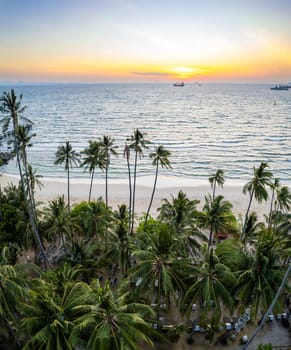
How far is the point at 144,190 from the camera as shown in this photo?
49.5 m

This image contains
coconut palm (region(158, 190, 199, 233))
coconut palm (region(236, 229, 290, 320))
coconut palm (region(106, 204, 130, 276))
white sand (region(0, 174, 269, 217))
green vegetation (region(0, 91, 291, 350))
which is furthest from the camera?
white sand (region(0, 174, 269, 217))

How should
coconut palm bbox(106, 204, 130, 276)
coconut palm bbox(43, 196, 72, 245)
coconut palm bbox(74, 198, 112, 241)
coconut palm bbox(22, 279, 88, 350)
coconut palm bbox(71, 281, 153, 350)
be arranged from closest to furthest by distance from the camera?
coconut palm bbox(71, 281, 153, 350)
coconut palm bbox(22, 279, 88, 350)
coconut palm bbox(106, 204, 130, 276)
coconut palm bbox(43, 196, 72, 245)
coconut palm bbox(74, 198, 112, 241)

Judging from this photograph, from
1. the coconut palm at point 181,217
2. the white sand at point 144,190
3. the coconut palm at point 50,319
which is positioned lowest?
the white sand at point 144,190

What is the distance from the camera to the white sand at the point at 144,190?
43781 mm

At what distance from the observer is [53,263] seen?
89.5 feet

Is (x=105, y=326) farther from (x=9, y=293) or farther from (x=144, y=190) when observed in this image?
(x=144, y=190)

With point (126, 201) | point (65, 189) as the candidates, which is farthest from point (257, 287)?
point (65, 189)

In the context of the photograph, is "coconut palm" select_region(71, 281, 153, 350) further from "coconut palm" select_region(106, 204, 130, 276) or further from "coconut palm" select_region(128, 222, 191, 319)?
"coconut palm" select_region(106, 204, 130, 276)

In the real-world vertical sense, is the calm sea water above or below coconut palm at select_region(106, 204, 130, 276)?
above

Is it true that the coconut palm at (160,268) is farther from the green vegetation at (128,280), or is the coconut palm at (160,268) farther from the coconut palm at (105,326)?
the coconut palm at (105,326)

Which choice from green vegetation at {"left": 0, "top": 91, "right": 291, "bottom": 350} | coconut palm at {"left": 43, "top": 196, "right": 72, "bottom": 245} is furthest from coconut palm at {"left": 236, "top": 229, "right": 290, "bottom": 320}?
coconut palm at {"left": 43, "top": 196, "right": 72, "bottom": 245}

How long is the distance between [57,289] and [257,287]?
36.1ft

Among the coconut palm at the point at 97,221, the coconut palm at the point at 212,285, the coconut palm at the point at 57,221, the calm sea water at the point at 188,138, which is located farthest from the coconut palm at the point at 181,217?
the calm sea water at the point at 188,138

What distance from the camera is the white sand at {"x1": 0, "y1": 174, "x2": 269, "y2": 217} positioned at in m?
43.8
